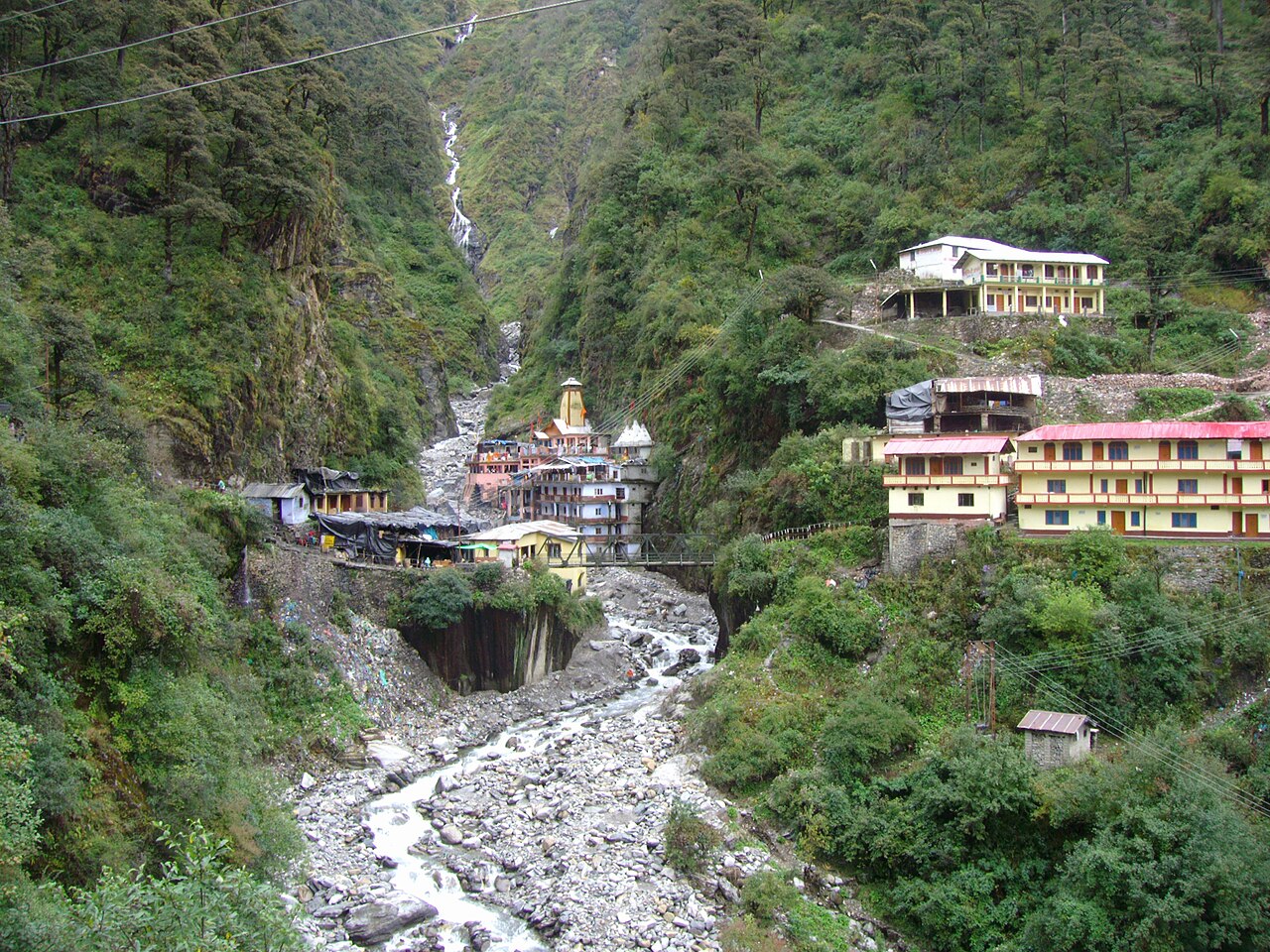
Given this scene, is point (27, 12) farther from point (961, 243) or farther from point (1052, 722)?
point (1052, 722)

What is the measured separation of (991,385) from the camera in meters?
32.3

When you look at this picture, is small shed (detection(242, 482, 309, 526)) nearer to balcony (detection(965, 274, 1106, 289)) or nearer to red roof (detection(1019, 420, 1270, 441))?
red roof (detection(1019, 420, 1270, 441))

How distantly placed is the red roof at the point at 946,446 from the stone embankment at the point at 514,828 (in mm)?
9679

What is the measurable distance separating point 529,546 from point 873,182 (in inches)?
1135

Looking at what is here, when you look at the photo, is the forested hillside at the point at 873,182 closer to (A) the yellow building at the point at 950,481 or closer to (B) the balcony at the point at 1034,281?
(B) the balcony at the point at 1034,281

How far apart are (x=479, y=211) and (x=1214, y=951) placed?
4134 inches

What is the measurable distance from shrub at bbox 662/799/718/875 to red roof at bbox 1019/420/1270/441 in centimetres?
1380

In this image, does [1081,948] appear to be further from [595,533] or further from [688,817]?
[595,533]

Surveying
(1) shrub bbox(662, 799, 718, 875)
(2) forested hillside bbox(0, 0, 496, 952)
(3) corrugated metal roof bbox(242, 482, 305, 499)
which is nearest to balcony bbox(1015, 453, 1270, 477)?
(1) shrub bbox(662, 799, 718, 875)

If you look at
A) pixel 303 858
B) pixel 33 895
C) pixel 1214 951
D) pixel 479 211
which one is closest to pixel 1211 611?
pixel 1214 951

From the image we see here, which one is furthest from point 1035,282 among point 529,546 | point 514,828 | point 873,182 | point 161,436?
point 161,436

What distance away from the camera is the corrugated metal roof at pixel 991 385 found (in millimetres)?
32281

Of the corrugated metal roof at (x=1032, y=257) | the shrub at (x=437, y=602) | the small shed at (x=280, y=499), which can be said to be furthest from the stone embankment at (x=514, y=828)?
the corrugated metal roof at (x=1032, y=257)

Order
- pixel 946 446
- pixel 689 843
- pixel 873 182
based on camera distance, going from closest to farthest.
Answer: pixel 689 843 < pixel 946 446 < pixel 873 182
